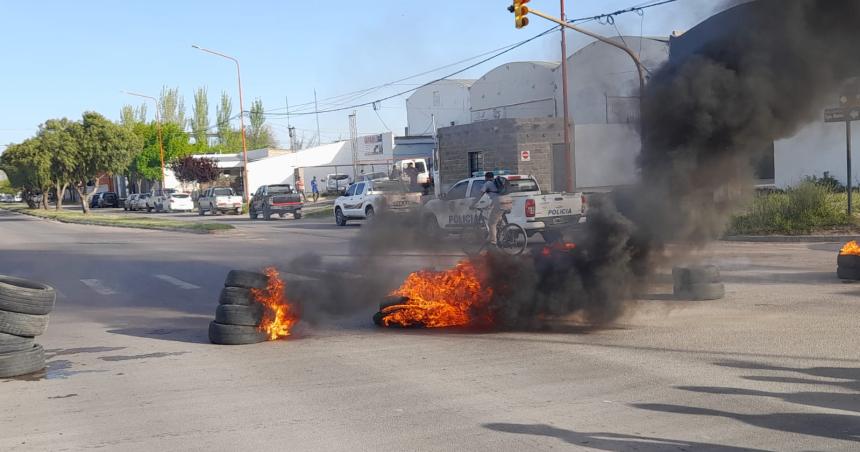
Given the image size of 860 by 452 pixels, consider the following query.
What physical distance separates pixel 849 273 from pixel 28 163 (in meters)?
61.0

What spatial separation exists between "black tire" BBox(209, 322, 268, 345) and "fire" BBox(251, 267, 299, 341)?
0.15m

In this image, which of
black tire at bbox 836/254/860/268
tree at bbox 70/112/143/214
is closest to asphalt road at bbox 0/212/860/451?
black tire at bbox 836/254/860/268

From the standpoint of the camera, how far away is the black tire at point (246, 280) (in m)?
9.26

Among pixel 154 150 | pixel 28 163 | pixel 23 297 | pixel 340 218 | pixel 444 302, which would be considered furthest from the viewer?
pixel 154 150

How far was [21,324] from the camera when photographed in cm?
795

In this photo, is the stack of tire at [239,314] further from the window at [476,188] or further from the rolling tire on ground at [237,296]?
the window at [476,188]

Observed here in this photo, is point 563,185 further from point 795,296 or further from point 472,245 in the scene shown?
point 795,296

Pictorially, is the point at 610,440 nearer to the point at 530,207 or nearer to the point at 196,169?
the point at 530,207

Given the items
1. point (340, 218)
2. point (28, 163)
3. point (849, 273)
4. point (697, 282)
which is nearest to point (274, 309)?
point (697, 282)

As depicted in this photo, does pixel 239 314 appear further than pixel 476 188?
No

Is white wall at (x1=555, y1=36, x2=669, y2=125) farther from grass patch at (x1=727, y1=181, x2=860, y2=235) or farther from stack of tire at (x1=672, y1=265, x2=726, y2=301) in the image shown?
grass patch at (x1=727, y1=181, x2=860, y2=235)

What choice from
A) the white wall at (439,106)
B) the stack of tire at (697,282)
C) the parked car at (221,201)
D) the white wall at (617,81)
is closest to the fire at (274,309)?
the white wall at (617,81)

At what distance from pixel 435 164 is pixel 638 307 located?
32.4 m

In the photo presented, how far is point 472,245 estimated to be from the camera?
1797cm
